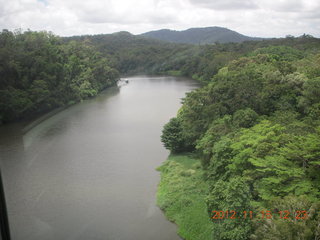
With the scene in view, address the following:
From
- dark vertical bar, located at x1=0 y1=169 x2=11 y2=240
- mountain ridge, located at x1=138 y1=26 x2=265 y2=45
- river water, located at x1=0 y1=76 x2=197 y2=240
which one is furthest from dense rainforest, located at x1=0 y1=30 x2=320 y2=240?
mountain ridge, located at x1=138 y1=26 x2=265 y2=45

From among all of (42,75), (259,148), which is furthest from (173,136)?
(42,75)

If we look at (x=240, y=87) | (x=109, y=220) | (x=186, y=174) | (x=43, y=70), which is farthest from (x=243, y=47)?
(x=109, y=220)

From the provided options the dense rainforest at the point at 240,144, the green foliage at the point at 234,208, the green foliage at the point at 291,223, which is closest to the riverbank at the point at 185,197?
the dense rainforest at the point at 240,144

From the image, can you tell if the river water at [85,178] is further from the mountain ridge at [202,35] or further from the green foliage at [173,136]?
the mountain ridge at [202,35]

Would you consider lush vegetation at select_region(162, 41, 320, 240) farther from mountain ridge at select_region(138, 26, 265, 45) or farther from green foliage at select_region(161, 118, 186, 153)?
mountain ridge at select_region(138, 26, 265, 45)

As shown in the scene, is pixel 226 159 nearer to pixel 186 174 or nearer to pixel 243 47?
pixel 186 174

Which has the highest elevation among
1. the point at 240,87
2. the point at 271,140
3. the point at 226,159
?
the point at 240,87

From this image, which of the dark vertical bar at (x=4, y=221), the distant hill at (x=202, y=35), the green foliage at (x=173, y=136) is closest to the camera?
the dark vertical bar at (x=4, y=221)
